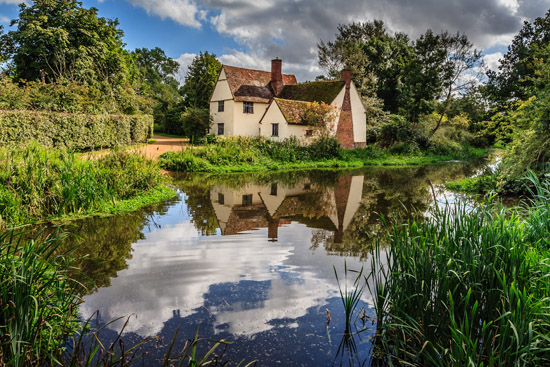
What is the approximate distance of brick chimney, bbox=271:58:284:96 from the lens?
39.7 meters

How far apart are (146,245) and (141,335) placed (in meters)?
3.94

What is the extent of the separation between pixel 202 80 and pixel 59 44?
16.2 meters

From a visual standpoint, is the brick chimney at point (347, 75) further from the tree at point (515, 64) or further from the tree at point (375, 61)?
the tree at point (515, 64)

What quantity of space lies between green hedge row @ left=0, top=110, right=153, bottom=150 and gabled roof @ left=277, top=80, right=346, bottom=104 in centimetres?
1666

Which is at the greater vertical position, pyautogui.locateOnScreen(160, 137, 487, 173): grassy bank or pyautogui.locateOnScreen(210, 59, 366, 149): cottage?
pyautogui.locateOnScreen(210, 59, 366, 149): cottage

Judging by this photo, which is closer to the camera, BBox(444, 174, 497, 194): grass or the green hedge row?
BBox(444, 174, 497, 194): grass

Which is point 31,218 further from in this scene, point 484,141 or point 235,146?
point 484,141

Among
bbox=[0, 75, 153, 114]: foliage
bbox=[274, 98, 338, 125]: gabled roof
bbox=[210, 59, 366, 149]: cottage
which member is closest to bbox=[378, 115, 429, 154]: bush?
bbox=[210, 59, 366, 149]: cottage

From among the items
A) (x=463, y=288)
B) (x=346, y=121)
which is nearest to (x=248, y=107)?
(x=346, y=121)

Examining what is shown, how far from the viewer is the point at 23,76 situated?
32594mm

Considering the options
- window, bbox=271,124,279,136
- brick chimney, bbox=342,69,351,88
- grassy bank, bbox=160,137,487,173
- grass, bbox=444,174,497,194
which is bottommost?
grass, bbox=444,174,497,194

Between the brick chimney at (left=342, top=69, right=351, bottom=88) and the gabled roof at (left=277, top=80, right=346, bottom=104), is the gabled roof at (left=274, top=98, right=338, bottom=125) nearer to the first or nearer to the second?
Answer: the gabled roof at (left=277, top=80, right=346, bottom=104)

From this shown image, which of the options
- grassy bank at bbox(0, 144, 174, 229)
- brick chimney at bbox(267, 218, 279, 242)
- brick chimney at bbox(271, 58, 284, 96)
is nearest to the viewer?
grassy bank at bbox(0, 144, 174, 229)

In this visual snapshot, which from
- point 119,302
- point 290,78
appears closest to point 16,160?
point 119,302
